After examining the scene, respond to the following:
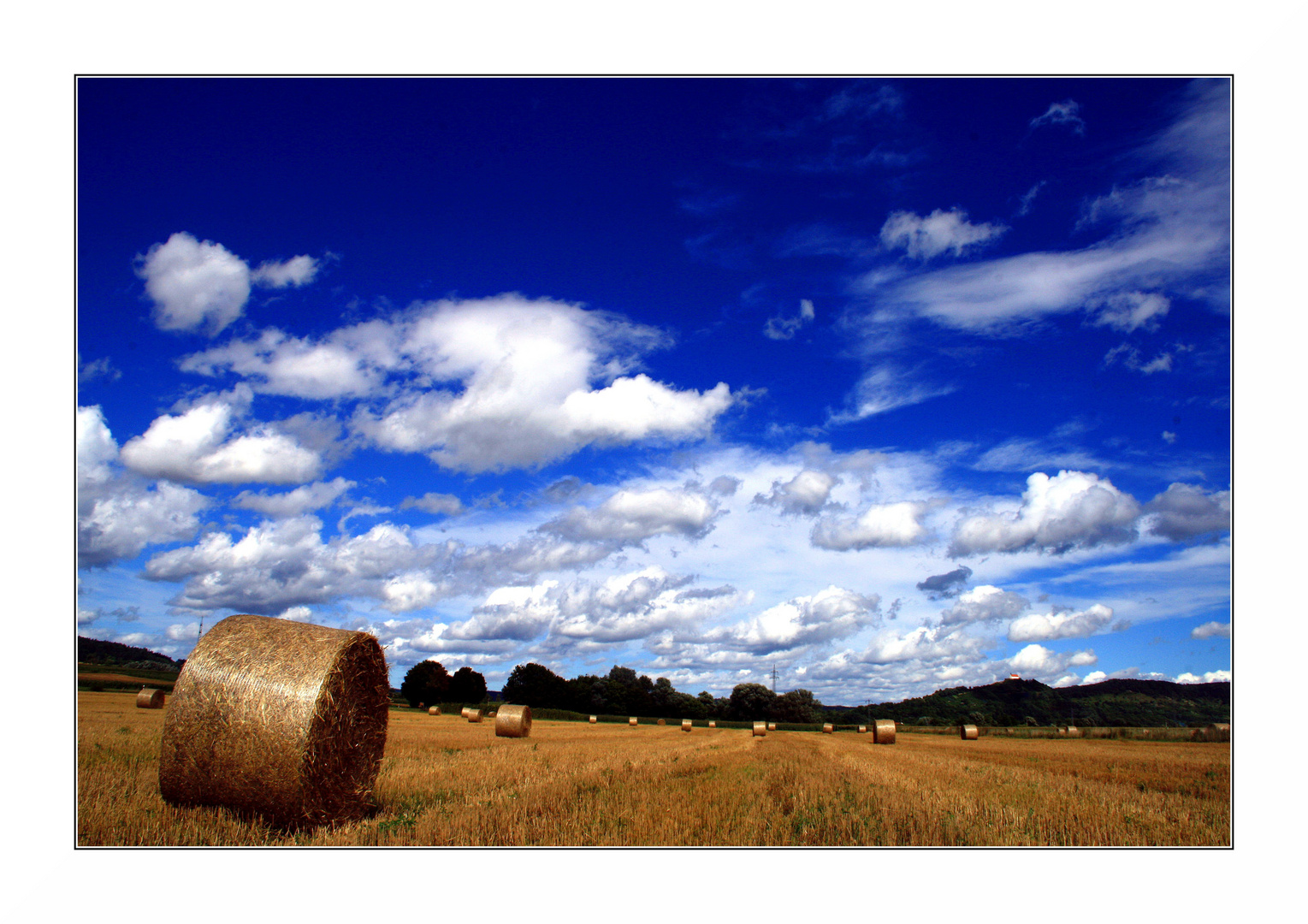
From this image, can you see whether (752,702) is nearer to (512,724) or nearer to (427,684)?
(427,684)

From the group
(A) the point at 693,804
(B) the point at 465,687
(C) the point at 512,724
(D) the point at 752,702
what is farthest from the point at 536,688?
(A) the point at 693,804

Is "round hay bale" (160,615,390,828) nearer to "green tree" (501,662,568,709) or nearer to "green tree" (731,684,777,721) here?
"green tree" (731,684,777,721)

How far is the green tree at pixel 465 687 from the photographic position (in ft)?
281

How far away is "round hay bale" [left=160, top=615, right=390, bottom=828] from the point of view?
7.86m

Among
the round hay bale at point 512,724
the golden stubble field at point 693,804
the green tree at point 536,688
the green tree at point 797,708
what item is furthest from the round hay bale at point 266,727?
the green tree at point 536,688

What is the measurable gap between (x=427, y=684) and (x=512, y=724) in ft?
210

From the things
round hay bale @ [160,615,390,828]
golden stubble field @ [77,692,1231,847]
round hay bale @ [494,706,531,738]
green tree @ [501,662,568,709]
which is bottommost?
green tree @ [501,662,568,709]

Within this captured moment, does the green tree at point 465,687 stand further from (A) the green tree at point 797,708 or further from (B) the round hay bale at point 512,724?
(B) the round hay bale at point 512,724

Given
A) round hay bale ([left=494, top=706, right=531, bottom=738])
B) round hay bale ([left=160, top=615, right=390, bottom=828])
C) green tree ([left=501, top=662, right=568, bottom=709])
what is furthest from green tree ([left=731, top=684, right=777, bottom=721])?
round hay bale ([left=160, top=615, right=390, bottom=828])

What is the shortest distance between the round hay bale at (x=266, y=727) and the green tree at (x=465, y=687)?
268ft

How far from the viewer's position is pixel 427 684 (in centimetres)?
8388

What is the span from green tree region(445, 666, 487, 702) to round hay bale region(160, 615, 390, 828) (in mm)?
81671

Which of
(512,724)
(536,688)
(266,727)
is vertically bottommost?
(536,688)

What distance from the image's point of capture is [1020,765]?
57.2 ft
